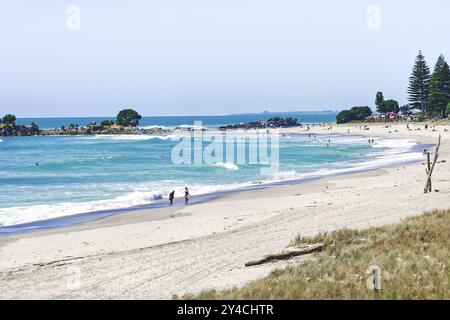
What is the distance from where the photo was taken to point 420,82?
4242 inches

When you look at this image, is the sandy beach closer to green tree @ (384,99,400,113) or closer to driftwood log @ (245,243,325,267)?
driftwood log @ (245,243,325,267)

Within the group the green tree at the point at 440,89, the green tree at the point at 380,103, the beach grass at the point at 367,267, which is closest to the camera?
the beach grass at the point at 367,267

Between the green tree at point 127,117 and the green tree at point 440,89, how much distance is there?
70797 mm

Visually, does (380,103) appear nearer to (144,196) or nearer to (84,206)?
(144,196)

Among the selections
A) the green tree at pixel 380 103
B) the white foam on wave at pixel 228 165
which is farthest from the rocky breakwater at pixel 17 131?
the white foam on wave at pixel 228 165

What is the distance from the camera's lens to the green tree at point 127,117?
463 ft

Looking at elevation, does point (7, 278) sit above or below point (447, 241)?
below

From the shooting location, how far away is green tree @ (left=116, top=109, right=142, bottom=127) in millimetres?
141250

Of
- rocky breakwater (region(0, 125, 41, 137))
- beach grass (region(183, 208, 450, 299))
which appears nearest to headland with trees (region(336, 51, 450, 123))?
rocky breakwater (region(0, 125, 41, 137))

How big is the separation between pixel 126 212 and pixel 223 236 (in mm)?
9237

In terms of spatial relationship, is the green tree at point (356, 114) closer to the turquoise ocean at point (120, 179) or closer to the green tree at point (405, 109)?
the green tree at point (405, 109)
